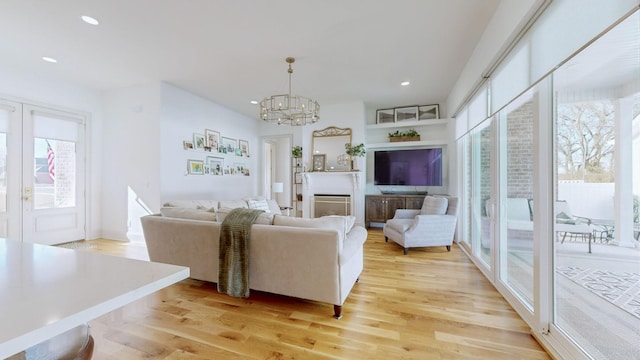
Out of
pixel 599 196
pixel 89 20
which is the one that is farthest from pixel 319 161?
pixel 599 196

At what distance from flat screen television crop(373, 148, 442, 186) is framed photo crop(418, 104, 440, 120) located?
0.79 meters

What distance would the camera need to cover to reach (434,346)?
1851mm

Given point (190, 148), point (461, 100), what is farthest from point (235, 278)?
point (461, 100)

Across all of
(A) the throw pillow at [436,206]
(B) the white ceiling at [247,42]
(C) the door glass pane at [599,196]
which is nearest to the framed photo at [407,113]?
(B) the white ceiling at [247,42]

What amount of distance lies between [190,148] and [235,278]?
351 centimetres

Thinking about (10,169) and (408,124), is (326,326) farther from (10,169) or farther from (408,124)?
(10,169)

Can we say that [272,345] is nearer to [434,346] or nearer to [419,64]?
[434,346]

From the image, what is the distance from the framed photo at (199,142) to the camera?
5.19 metres

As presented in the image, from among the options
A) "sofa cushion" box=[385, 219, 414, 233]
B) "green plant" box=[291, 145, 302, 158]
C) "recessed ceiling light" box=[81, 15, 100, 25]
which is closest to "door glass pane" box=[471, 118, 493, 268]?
"sofa cushion" box=[385, 219, 414, 233]

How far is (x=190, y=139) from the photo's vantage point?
5090 mm

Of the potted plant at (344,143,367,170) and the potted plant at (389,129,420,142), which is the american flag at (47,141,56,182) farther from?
the potted plant at (389,129,420,142)

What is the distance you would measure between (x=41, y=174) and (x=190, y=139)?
234cm

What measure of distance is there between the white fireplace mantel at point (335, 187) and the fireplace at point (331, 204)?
0.27 feet

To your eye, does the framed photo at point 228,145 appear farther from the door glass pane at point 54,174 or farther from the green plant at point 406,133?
the green plant at point 406,133
